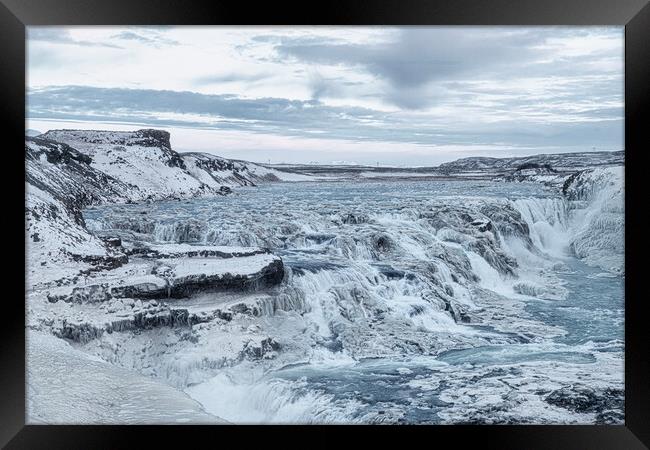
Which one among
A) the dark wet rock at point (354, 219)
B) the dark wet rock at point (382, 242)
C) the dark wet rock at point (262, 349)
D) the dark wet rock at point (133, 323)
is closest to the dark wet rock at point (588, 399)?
the dark wet rock at point (382, 242)

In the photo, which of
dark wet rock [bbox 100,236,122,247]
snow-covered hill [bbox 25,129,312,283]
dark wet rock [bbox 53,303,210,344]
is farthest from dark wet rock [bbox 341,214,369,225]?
dark wet rock [bbox 100,236,122,247]

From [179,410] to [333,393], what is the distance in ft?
3.16

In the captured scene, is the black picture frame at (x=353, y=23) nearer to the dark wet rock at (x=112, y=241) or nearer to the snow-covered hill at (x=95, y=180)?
the snow-covered hill at (x=95, y=180)

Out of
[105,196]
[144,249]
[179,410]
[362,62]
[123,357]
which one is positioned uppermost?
[362,62]

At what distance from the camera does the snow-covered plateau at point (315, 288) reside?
3.84 metres

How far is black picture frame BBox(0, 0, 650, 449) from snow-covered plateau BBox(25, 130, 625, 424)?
13cm

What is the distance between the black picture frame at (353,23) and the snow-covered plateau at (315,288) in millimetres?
132

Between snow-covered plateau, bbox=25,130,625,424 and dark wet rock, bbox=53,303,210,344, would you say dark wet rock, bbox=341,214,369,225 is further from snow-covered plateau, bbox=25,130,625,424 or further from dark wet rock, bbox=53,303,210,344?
dark wet rock, bbox=53,303,210,344

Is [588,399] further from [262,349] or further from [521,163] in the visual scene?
[262,349]

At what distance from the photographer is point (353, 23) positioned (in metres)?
3.46

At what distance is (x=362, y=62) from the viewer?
3955 mm

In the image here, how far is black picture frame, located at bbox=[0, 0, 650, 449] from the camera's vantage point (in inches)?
133
